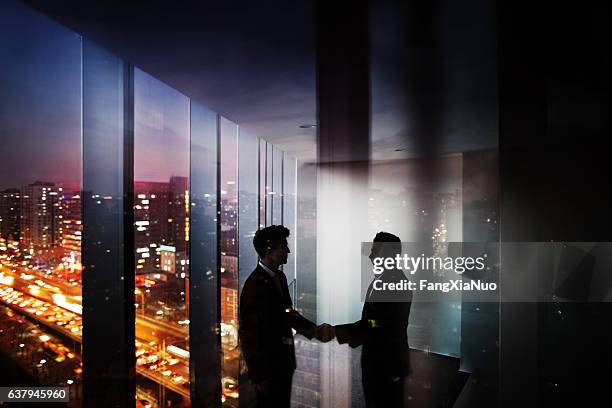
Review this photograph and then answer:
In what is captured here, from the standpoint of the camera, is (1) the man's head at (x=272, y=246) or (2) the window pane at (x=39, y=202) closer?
(2) the window pane at (x=39, y=202)

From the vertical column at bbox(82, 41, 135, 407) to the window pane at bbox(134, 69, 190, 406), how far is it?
0.24 ft

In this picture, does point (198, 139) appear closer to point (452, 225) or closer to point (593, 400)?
point (593, 400)

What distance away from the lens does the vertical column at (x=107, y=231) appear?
5.58 ft

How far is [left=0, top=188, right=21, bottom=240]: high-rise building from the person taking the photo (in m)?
1.36

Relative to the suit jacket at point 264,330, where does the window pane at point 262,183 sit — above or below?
above

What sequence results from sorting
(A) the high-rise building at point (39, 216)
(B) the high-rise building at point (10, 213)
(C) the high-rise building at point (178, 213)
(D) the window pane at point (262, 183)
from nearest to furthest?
(B) the high-rise building at point (10, 213), (A) the high-rise building at point (39, 216), (C) the high-rise building at point (178, 213), (D) the window pane at point (262, 183)

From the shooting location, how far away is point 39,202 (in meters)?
1.51

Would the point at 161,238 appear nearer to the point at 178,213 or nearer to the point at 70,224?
the point at 178,213

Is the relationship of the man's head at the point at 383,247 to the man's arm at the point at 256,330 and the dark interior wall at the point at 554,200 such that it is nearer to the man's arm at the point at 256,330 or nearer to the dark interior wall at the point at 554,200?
the dark interior wall at the point at 554,200

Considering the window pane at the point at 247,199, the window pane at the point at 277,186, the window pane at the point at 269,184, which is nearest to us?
the window pane at the point at 247,199

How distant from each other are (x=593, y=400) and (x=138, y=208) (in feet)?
9.91

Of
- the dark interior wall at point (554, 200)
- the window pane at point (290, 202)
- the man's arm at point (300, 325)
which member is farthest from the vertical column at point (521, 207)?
the window pane at point (290, 202)

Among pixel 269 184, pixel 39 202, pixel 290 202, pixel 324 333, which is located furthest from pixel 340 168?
pixel 39 202

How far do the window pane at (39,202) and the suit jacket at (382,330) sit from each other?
5.45 ft
